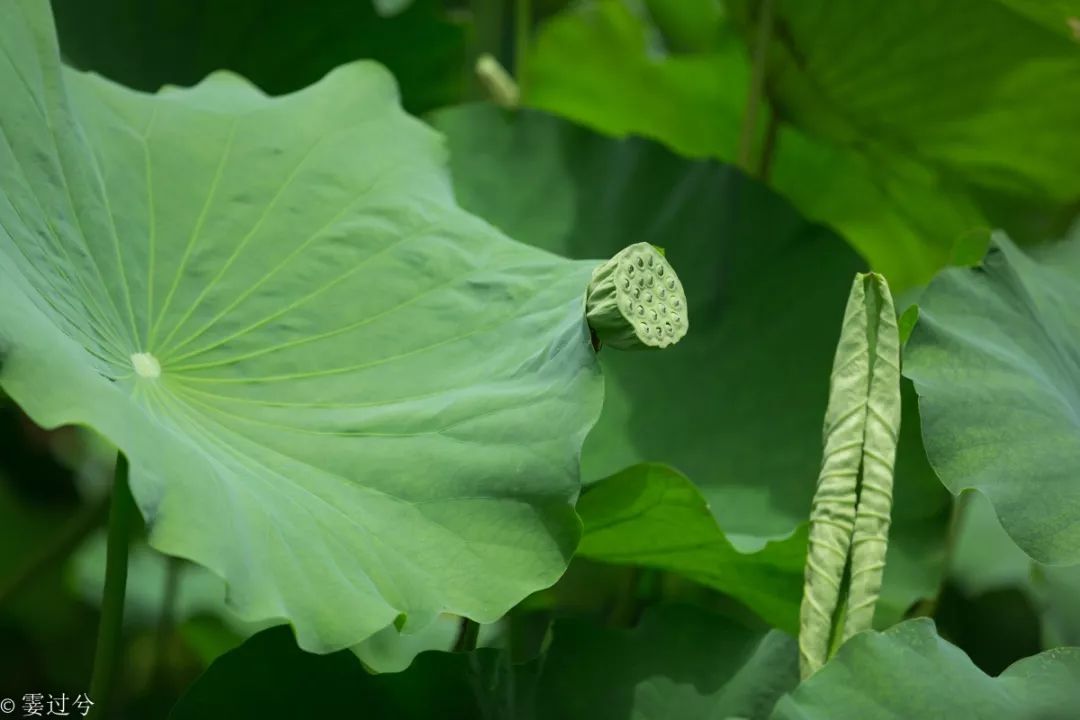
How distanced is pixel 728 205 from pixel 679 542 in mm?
343

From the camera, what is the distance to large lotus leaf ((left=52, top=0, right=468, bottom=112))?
1001mm

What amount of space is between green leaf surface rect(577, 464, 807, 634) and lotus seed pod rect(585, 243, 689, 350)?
95mm

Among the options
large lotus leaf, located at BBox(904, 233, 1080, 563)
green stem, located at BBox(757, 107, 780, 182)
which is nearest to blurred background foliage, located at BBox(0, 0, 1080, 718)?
green stem, located at BBox(757, 107, 780, 182)

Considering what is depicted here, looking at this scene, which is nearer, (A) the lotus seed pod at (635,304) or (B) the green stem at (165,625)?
(A) the lotus seed pod at (635,304)

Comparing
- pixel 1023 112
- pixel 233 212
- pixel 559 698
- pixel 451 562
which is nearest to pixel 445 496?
pixel 451 562

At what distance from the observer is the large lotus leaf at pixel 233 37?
100cm

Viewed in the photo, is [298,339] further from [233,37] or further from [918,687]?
[233,37]

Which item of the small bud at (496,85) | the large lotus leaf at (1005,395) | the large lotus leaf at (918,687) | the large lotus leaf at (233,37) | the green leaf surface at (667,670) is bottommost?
the green leaf surface at (667,670)

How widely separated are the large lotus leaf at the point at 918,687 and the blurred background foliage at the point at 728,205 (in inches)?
4.6

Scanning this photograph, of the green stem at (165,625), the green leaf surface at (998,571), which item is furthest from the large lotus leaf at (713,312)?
the green stem at (165,625)

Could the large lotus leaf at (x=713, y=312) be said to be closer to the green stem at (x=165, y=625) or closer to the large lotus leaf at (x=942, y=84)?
the large lotus leaf at (x=942, y=84)

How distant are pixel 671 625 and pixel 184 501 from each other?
Result: 0.30 m

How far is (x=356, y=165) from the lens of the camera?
28.9 inches

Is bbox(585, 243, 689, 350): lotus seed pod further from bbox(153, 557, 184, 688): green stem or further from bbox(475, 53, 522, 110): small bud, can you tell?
bbox(153, 557, 184, 688): green stem
